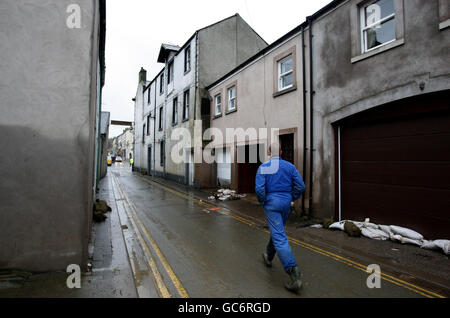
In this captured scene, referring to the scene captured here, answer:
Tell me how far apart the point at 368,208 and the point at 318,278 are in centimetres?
365

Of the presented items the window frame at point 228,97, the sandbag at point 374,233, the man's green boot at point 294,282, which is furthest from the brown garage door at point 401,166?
the window frame at point 228,97

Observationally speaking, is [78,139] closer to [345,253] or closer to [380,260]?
[345,253]

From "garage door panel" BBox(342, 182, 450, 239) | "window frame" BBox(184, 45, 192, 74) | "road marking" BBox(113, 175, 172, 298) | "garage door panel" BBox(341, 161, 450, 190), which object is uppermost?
"window frame" BBox(184, 45, 192, 74)

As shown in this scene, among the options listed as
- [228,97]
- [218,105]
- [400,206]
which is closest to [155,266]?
[400,206]

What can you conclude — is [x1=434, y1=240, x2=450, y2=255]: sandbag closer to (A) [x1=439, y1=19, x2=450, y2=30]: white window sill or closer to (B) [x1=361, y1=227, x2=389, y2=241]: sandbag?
(B) [x1=361, y1=227, x2=389, y2=241]: sandbag

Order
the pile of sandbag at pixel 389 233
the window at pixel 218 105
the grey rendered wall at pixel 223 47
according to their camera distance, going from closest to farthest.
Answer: the pile of sandbag at pixel 389 233
the window at pixel 218 105
the grey rendered wall at pixel 223 47

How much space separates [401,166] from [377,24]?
12.1 ft

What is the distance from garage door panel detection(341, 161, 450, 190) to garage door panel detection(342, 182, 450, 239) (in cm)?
14

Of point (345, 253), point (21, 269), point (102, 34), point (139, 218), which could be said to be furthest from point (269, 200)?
point (102, 34)

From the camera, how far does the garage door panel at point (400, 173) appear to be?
17.3ft

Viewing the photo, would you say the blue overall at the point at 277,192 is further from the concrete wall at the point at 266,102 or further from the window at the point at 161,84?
the window at the point at 161,84

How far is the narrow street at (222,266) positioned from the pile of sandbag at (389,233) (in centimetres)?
154

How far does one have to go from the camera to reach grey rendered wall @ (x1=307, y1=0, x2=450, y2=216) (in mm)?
5207

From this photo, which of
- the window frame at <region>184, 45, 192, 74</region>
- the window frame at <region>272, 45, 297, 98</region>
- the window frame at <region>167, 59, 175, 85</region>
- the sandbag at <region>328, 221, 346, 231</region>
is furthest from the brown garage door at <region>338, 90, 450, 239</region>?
the window frame at <region>167, 59, 175, 85</region>
